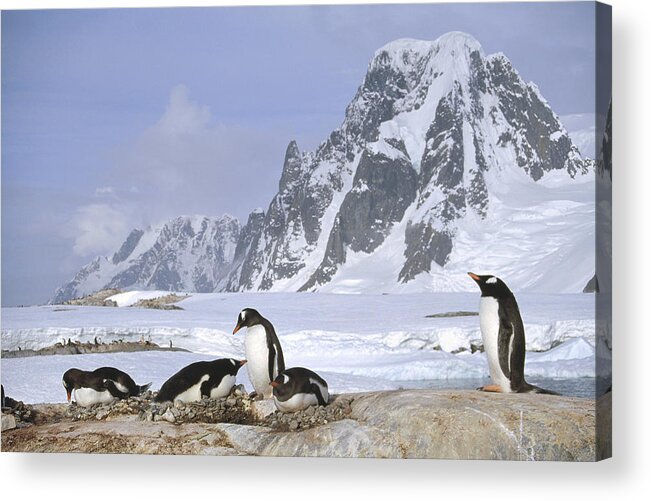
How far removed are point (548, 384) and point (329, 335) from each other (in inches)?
57.9

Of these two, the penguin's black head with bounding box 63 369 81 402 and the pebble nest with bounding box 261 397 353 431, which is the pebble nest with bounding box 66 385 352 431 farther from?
the penguin's black head with bounding box 63 369 81 402

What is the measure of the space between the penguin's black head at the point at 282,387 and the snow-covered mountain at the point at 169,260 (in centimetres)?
94

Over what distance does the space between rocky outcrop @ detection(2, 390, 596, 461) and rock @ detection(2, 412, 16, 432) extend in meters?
0.19

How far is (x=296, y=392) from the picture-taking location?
27.0 feet

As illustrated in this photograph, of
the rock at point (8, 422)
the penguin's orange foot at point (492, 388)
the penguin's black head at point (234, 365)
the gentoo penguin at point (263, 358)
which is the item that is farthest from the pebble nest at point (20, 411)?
the penguin's orange foot at point (492, 388)

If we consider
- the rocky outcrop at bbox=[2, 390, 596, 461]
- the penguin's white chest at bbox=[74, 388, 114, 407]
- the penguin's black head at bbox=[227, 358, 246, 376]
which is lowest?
the rocky outcrop at bbox=[2, 390, 596, 461]

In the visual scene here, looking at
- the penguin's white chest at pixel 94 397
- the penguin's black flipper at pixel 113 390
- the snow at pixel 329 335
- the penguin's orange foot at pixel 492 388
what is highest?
the snow at pixel 329 335

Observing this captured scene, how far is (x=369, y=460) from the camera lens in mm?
8320

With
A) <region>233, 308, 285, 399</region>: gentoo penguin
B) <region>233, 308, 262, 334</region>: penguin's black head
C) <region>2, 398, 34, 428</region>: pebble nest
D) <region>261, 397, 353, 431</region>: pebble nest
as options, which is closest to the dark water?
<region>261, 397, 353, 431</region>: pebble nest

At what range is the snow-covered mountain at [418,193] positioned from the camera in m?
8.34

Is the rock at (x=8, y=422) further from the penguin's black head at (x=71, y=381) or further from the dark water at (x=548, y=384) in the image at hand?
the dark water at (x=548, y=384)

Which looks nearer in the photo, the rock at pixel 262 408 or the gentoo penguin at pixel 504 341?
the gentoo penguin at pixel 504 341

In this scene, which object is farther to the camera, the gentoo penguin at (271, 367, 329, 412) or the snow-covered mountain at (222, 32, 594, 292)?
the snow-covered mountain at (222, 32, 594, 292)

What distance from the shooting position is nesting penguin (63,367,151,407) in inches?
338
